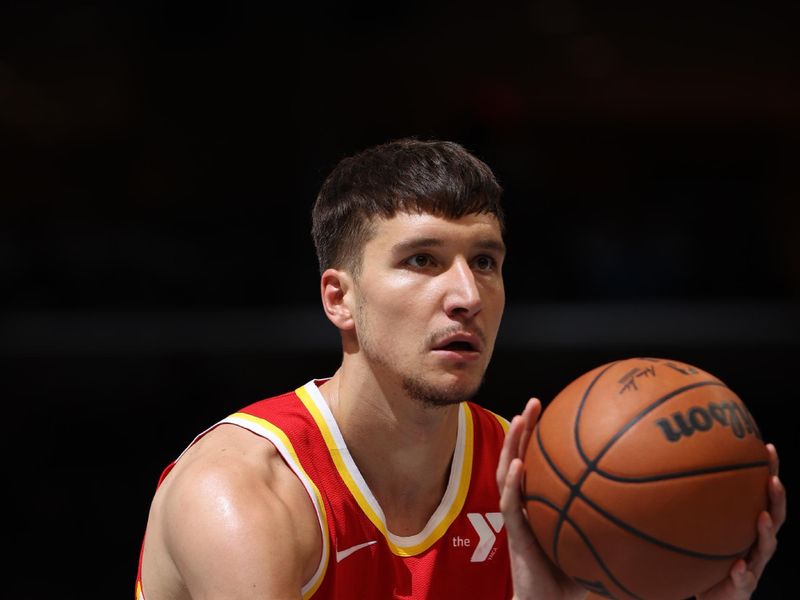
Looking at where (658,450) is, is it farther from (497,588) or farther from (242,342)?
(242,342)

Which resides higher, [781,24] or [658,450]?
[781,24]

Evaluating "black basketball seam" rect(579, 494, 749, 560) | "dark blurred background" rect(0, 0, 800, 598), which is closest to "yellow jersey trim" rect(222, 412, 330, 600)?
"black basketball seam" rect(579, 494, 749, 560)

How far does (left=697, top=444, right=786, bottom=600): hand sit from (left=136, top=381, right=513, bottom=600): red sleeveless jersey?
810 millimetres

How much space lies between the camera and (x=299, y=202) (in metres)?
7.14

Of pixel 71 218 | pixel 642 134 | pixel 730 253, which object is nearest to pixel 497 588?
pixel 730 253

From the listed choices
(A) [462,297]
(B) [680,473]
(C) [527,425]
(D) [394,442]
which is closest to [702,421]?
(B) [680,473]

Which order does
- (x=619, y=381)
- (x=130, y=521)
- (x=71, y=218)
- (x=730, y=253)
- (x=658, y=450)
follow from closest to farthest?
(x=658, y=450), (x=619, y=381), (x=130, y=521), (x=730, y=253), (x=71, y=218)

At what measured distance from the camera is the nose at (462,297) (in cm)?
262

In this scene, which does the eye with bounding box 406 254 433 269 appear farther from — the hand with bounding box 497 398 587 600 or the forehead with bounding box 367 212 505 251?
the hand with bounding box 497 398 587 600

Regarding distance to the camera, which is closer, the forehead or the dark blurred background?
the forehead

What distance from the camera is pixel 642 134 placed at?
392 inches

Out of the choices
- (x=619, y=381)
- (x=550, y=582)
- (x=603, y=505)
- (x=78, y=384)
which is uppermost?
(x=619, y=381)

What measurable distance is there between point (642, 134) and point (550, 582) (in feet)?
26.3

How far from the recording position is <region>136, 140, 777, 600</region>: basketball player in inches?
96.1
